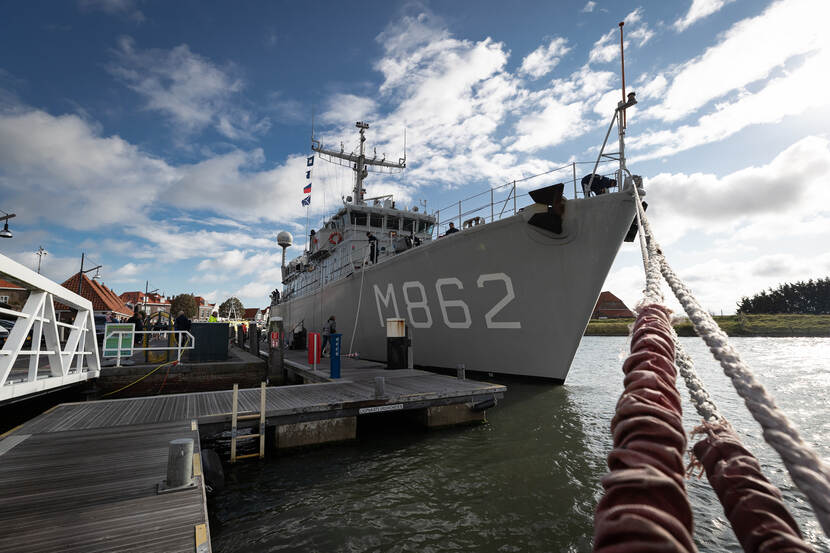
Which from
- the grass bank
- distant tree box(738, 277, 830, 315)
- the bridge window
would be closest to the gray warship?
the bridge window

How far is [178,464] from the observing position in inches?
124

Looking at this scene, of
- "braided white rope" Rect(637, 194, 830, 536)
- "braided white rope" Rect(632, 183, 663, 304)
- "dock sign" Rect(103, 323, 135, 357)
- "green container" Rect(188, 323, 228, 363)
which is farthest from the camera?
"green container" Rect(188, 323, 228, 363)

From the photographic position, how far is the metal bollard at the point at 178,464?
124 inches

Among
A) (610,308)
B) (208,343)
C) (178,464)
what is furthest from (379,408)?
(610,308)

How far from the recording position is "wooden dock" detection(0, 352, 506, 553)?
256 cm

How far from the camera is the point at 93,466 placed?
3.70 metres

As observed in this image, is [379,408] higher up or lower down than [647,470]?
lower down

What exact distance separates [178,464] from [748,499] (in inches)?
144

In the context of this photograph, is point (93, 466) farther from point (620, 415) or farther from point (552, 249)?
point (552, 249)

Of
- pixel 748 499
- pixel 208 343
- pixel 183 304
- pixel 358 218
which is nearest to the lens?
pixel 748 499

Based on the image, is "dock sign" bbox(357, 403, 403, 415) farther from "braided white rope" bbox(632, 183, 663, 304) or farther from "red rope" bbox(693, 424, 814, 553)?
"red rope" bbox(693, 424, 814, 553)

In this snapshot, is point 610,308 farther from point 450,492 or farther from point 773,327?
point 450,492

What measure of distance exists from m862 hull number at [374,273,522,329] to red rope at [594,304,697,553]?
7.95 metres

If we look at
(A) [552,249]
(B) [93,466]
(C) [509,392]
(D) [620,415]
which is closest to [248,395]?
(B) [93,466]
